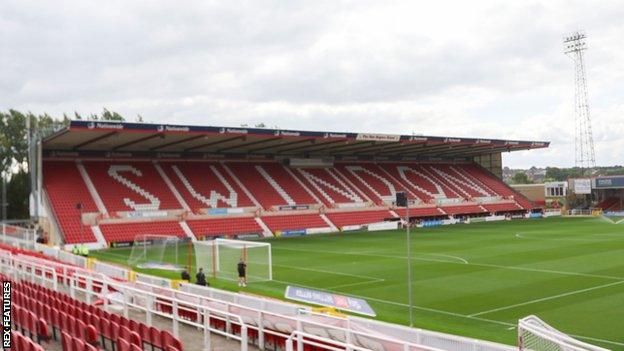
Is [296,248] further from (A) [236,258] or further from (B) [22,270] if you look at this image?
(B) [22,270]

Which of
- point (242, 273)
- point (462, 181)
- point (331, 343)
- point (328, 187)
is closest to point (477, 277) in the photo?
point (242, 273)

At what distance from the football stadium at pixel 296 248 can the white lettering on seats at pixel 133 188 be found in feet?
Answer: 0.51

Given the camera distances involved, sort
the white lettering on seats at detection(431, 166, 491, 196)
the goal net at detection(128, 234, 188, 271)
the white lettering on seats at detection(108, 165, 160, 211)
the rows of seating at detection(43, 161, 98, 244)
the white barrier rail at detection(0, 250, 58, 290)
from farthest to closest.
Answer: the white lettering on seats at detection(431, 166, 491, 196), the white lettering on seats at detection(108, 165, 160, 211), the rows of seating at detection(43, 161, 98, 244), the goal net at detection(128, 234, 188, 271), the white barrier rail at detection(0, 250, 58, 290)

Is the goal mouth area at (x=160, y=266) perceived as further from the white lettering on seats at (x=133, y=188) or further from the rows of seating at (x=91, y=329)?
the white lettering on seats at (x=133, y=188)

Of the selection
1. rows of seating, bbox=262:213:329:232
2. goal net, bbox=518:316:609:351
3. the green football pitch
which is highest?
goal net, bbox=518:316:609:351

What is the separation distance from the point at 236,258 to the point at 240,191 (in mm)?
25324

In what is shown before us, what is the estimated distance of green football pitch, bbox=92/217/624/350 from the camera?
17094mm

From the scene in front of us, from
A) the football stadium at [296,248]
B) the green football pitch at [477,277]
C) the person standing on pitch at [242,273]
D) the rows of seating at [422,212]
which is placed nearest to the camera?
the football stadium at [296,248]

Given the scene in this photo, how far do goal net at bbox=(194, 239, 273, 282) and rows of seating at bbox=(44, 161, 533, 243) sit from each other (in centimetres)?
1638

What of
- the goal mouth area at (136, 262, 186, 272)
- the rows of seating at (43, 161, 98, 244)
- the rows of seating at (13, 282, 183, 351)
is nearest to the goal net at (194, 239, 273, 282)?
the goal mouth area at (136, 262, 186, 272)

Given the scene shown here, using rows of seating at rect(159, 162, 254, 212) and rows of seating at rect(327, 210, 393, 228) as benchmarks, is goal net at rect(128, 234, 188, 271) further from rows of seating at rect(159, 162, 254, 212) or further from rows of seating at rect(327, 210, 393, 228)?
rows of seating at rect(327, 210, 393, 228)

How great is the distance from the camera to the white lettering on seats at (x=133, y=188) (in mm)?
45688

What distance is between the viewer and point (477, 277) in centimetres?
2475

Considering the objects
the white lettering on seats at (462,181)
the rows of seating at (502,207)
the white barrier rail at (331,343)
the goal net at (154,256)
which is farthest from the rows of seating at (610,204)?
the white barrier rail at (331,343)
